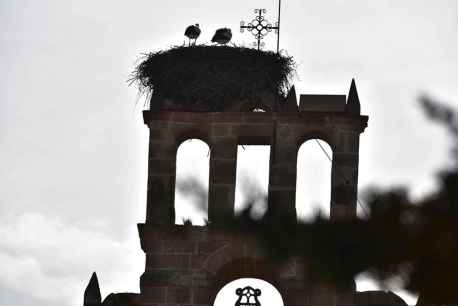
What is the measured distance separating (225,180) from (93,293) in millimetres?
1836

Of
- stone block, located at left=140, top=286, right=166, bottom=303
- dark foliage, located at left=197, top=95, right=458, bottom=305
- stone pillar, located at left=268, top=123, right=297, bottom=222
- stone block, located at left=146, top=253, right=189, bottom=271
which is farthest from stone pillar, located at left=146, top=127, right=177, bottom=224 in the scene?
dark foliage, located at left=197, top=95, right=458, bottom=305

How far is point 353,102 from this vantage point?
17484 mm

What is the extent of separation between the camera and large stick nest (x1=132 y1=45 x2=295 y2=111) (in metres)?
18.6

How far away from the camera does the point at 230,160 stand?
57.1 ft

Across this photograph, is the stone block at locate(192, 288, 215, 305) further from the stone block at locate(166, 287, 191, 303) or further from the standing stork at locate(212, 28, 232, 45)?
the standing stork at locate(212, 28, 232, 45)

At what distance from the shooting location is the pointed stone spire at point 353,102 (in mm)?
17422

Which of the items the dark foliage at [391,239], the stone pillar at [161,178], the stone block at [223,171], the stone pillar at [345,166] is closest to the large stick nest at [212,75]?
the stone pillar at [161,178]

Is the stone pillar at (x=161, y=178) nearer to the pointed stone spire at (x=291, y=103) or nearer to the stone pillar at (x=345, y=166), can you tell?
the pointed stone spire at (x=291, y=103)

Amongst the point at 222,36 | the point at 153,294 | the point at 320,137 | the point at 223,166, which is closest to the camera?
the point at 153,294

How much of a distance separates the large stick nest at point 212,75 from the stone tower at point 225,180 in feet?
2.21

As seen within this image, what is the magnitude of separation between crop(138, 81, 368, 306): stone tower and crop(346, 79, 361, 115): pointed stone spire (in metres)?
0.01

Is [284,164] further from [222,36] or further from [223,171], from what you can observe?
[222,36]

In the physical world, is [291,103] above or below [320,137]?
above

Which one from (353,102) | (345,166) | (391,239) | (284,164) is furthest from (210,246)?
(391,239)
